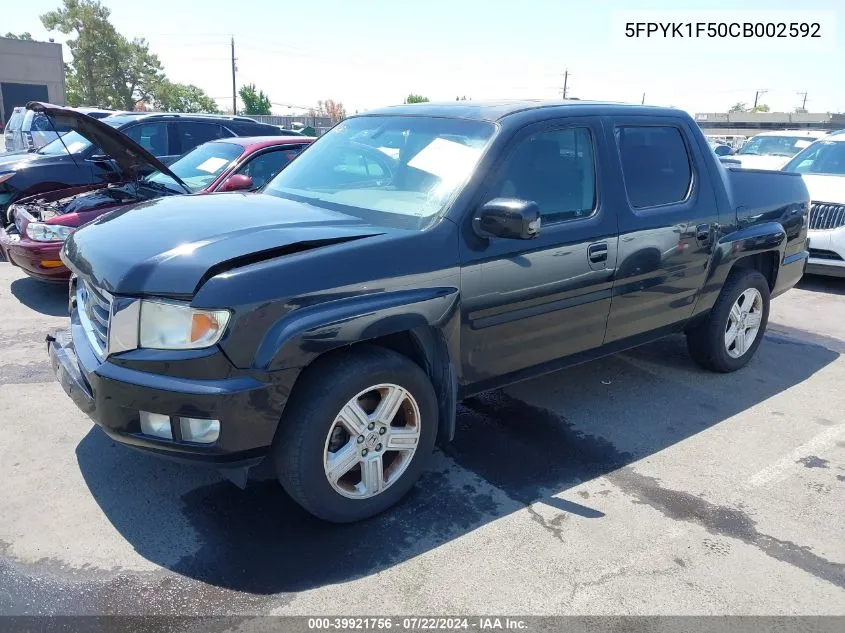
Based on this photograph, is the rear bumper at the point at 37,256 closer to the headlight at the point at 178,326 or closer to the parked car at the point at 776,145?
the headlight at the point at 178,326

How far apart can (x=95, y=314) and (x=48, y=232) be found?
140 inches

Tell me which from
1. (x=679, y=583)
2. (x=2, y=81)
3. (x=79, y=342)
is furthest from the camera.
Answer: (x=2, y=81)

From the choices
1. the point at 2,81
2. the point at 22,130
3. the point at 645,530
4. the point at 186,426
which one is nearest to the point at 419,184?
the point at 186,426

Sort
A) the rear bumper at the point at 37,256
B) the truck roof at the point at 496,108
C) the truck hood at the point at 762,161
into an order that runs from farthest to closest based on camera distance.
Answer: the truck hood at the point at 762,161
the rear bumper at the point at 37,256
the truck roof at the point at 496,108

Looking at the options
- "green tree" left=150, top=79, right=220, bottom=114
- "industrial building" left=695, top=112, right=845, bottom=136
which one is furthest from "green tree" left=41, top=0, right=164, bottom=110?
"industrial building" left=695, top=112, right=845, bottom=136

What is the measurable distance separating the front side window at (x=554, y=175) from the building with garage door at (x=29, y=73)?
59.4 meters

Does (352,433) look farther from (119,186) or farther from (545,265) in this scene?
(119,186)

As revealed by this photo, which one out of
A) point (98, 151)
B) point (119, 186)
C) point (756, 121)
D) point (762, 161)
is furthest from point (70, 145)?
point (756, 121)

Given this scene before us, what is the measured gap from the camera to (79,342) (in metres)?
3.11

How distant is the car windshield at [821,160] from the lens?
919cm

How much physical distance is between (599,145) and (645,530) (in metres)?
2.12

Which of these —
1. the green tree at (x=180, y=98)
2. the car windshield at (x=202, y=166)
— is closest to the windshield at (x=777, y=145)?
the car windshield at (x=202, y=166)

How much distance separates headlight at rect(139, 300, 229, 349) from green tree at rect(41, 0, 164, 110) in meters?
66.4

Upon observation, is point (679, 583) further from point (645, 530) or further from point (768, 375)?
point (768, 375)
